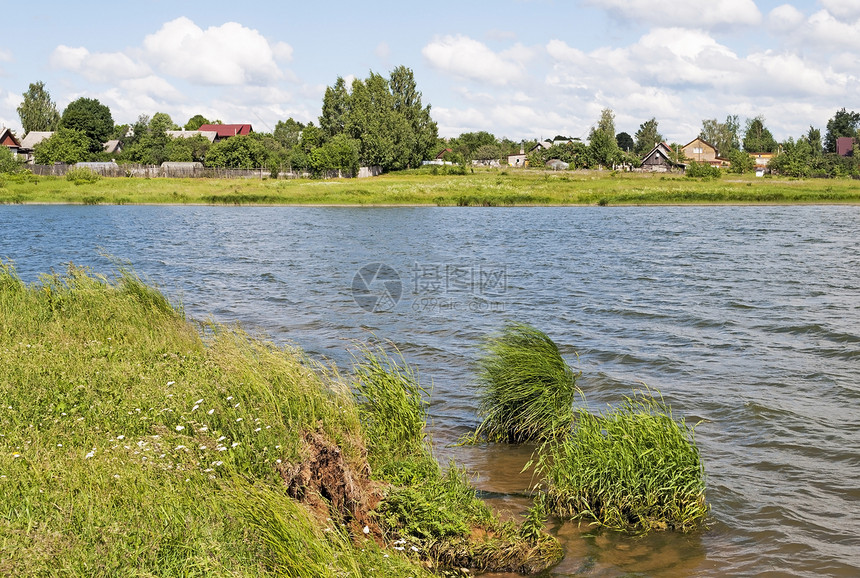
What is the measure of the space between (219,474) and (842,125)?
192m

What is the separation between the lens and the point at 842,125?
553 feet

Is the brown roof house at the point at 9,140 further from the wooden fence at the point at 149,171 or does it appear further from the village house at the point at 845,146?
the village house at the point at 845,146

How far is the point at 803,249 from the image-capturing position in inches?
1585

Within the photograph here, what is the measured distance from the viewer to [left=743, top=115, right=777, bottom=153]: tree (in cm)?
17500

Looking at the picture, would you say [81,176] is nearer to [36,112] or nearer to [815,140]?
[36,112]

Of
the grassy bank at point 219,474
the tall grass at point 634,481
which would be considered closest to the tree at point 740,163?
the tall grass at point 634,481

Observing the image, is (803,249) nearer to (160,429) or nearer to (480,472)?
(480,472)

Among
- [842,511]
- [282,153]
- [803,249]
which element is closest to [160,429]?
[842,511]

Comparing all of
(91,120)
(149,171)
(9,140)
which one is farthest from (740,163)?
(9,140)

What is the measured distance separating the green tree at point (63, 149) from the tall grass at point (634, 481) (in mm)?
107924

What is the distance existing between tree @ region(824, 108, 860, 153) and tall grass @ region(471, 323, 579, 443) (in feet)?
570

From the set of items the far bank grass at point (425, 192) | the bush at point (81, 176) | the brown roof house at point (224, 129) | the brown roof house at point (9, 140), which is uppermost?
the brown roof house at point (224, 129)

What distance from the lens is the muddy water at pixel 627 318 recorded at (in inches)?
355

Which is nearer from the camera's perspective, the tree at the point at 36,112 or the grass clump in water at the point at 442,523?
the grass clump in water at the point at 442,523
